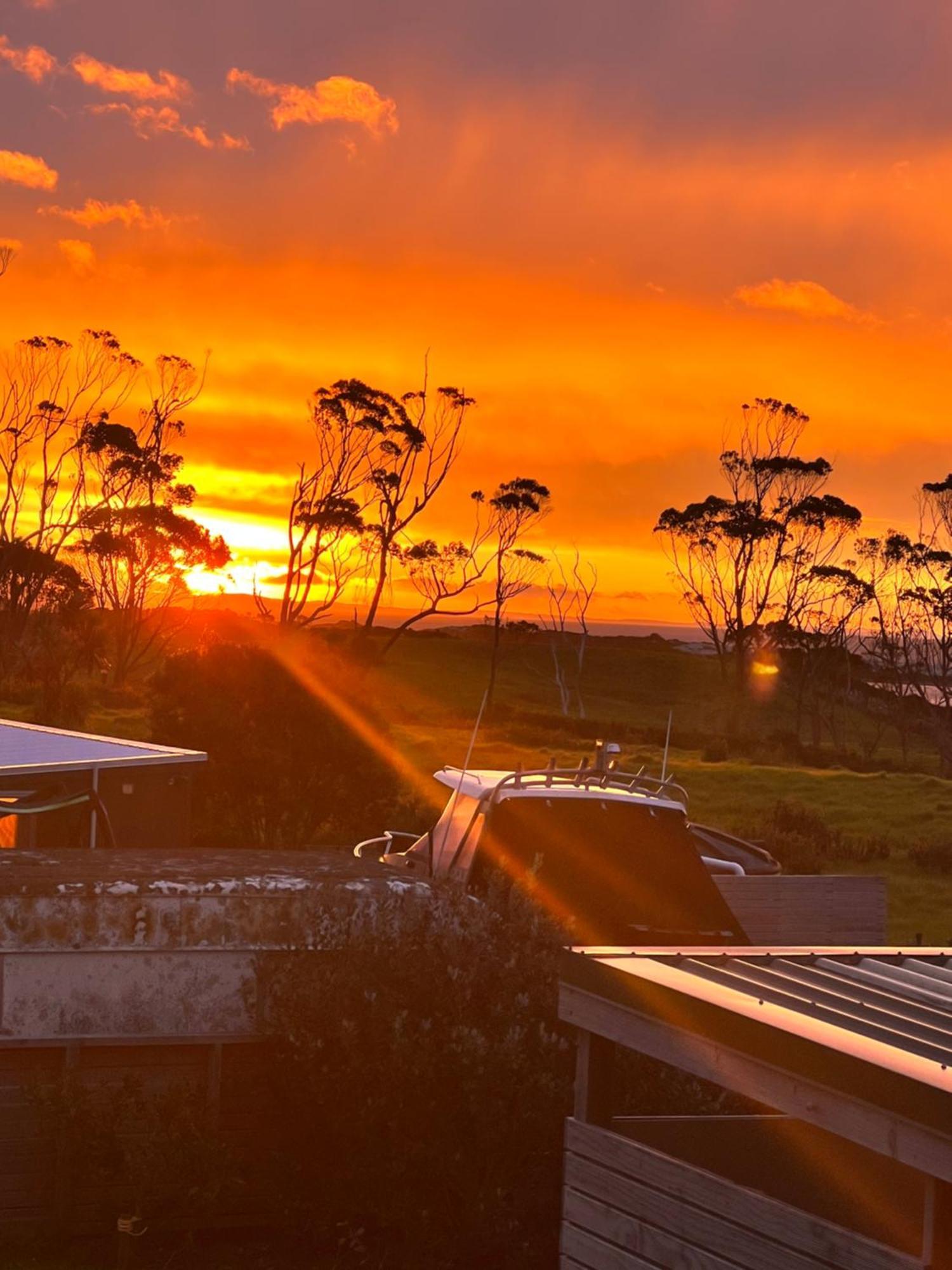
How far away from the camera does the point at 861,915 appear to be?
576 inches

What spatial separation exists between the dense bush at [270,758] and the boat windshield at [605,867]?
13258 mm

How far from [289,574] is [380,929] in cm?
5090

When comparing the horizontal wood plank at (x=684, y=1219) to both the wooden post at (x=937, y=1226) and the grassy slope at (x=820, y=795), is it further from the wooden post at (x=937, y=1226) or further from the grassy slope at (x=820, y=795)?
the grassy slope at (x=820, y=795)

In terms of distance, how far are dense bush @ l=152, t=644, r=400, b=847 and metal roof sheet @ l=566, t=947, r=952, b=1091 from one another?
16625mm

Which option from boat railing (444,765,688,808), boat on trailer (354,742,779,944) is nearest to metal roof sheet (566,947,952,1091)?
boat on trailer (354,742,779,944)

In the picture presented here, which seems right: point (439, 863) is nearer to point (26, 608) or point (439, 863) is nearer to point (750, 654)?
point (26, 608)

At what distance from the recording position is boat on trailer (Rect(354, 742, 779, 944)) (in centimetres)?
927

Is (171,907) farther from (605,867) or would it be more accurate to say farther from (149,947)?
(605,867)

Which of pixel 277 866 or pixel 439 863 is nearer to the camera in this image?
pixel 277 866

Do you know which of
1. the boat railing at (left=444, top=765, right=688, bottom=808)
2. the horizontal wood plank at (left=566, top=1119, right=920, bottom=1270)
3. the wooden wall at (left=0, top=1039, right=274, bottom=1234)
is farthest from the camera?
the boat railing at (left=444, top=765, right=688, bottom=808)

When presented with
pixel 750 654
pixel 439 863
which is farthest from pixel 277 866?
pixel 750 654

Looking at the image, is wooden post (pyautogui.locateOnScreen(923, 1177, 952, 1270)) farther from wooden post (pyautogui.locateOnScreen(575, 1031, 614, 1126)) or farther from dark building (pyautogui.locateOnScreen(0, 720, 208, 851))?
dark building (pyautogui.locateOnScreen(0, 720, 208, 851))

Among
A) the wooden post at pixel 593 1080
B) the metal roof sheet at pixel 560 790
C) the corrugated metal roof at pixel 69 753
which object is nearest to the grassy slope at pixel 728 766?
the corrugated metal roof at pixel 69 753

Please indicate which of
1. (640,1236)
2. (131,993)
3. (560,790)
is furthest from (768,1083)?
(560,790)
